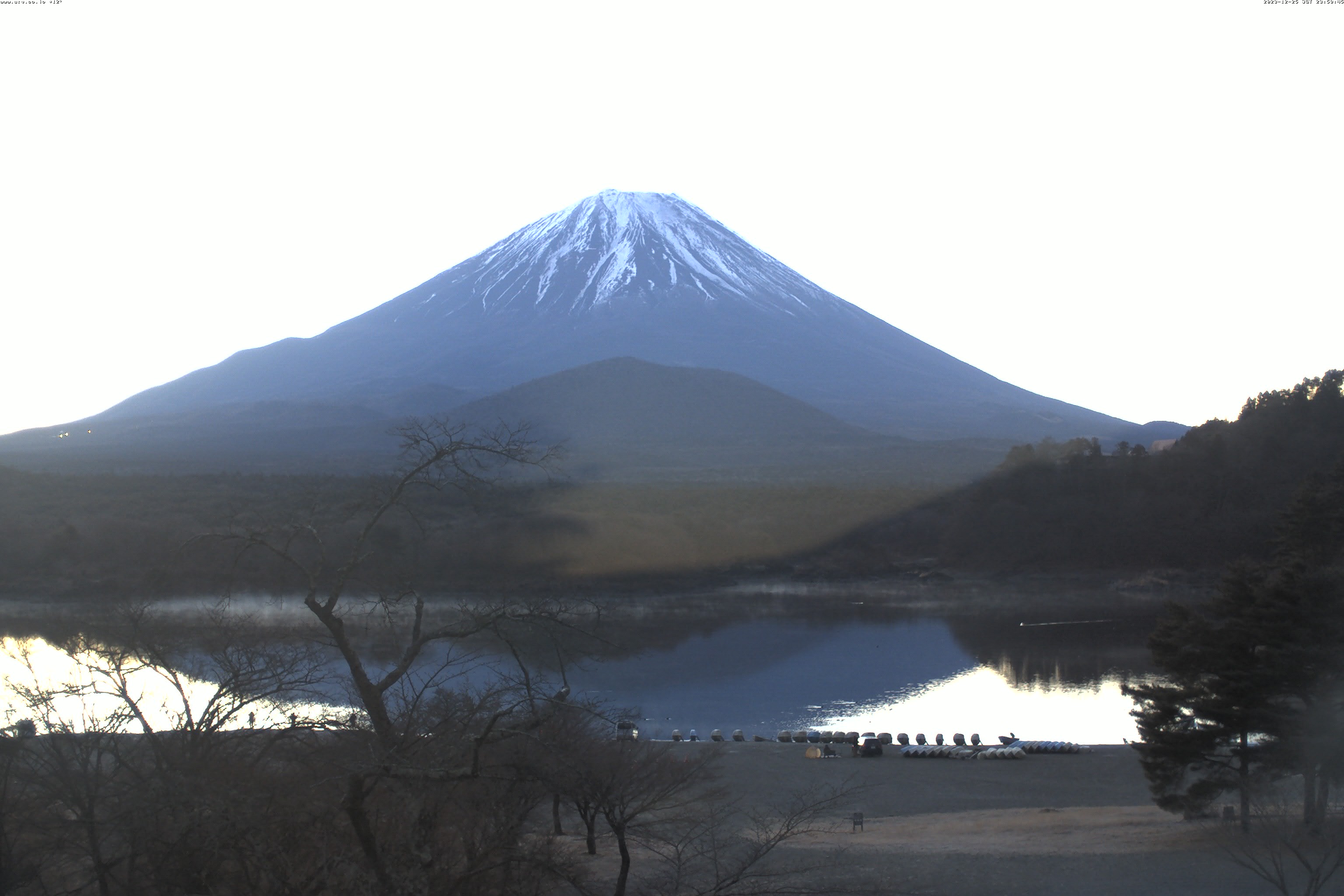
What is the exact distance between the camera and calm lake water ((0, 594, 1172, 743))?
61.5 feet

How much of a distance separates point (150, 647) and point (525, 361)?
79941 mm

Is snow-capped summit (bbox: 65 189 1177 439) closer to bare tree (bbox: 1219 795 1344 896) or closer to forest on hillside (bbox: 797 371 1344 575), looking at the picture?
forest on hillside (bbox: 797 371 1344 575)

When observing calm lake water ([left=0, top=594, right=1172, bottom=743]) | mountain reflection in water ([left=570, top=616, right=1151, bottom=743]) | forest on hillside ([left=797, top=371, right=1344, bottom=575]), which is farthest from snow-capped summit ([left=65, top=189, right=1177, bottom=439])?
mountain reflection in water ([left=570, top=616, right=1151, bottom=743])

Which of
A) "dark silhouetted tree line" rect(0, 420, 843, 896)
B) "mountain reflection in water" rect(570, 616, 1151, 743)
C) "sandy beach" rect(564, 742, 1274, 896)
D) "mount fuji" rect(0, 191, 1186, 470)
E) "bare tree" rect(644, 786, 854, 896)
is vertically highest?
"mount fuji" rect(0, 191, 1186, 470)

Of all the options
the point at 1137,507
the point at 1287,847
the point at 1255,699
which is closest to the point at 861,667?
the point at 1255,699

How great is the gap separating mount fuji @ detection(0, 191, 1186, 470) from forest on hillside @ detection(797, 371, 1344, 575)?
2833 cm

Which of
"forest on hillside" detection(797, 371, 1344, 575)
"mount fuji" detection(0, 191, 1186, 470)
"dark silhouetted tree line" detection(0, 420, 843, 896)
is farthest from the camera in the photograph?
"mount fuji" detection(0, 191, 1186, 470)

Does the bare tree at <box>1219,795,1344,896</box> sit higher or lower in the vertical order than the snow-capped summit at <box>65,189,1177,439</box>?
lower

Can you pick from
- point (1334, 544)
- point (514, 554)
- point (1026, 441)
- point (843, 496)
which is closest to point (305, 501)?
point (1334, 544)

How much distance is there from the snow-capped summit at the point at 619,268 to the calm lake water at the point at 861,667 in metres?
67.2

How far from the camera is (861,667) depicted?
23812mm

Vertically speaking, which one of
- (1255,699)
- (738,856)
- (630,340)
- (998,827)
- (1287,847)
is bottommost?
(998,827)

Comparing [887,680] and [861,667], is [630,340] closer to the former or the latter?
[861,667]

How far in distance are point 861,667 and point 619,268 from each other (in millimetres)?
79989
